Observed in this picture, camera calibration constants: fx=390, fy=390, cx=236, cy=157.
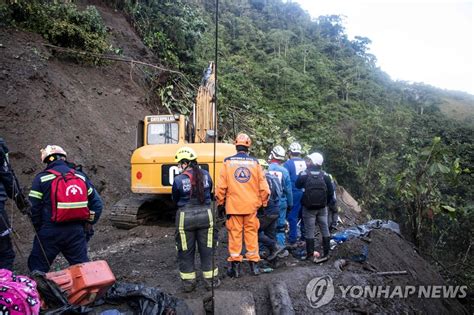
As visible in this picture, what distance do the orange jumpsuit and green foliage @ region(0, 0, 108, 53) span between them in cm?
998

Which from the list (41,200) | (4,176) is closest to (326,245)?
(41,200)

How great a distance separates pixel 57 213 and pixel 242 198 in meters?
2.33

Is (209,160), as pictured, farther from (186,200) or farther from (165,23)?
(165,23)

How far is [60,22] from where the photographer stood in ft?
42.4

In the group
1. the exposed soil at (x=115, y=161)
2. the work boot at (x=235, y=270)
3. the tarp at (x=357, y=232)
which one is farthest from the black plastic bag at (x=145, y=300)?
the tarp at (x=357, y=232)

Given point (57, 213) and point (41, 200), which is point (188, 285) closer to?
point (57, 213)

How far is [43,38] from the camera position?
12.6m

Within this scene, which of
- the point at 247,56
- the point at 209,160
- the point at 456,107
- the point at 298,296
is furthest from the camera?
the point at 456,107

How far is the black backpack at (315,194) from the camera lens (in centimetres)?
621

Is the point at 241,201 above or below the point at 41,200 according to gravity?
below

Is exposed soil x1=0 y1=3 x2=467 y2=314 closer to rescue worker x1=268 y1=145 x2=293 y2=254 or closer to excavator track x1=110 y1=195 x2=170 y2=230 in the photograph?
excavator track x1=110 y1=195 x2=170 y2=230

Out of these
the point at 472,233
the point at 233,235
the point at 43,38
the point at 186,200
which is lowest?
the point at 472,233

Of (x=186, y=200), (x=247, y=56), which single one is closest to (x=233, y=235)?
(x=186, y=200)

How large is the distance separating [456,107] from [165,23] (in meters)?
55.5
